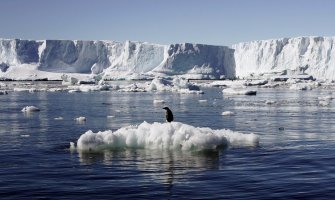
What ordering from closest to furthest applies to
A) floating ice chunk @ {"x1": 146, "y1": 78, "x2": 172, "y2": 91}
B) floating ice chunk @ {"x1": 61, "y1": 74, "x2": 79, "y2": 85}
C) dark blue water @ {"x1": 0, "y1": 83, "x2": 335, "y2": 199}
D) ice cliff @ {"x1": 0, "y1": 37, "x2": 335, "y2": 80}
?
1. dark blue water @ {"x1": 0, "y1": 83, "x2": 335, "y2": 199}
2. floating ice chunk @ {"x1": 146, "y1": 78, "x2": 172, "y2": 91}
3. floating ice chunk @ {"x1": 61, "y1": 74, "x2": 79, "y2": 85}
4. ice cliff @ {"x1": 0, "y1": 37, "x2": 335, "y2": 80}

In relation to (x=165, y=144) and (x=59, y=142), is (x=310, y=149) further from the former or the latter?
(x=59, y=142)

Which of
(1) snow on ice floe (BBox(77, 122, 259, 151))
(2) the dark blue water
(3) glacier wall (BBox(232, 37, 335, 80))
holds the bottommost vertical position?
(2) the dark blue water

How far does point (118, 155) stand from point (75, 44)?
17494cm

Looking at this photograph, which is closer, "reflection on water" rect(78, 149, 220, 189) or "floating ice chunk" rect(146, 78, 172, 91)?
"reflection on water" rect(78, 149, 220, 189)

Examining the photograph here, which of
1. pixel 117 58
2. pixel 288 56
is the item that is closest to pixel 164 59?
pixel 117 58

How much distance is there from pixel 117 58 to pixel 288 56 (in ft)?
205

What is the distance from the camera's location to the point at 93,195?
11.1m

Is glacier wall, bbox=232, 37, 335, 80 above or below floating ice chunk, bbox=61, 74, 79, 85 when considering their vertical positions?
above

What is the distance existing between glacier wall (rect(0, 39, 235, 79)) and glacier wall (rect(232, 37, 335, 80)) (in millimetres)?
5823

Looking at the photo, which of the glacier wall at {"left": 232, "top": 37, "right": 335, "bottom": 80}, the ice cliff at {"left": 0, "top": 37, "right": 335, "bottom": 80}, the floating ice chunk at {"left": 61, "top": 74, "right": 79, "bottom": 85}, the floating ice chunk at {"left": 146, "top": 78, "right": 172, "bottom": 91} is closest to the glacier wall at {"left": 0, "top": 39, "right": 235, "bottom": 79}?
the ice cliff at {"left": 0, "top": 37, "right": 335, "bottom": 80}

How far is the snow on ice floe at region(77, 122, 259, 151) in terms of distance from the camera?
17312 millimetres

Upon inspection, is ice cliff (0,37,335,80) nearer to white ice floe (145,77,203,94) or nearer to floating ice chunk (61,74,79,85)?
floating ice chunk (61,74,79,85)

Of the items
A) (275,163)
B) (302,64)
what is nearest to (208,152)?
(275,163)

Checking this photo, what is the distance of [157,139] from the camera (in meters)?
17.8
